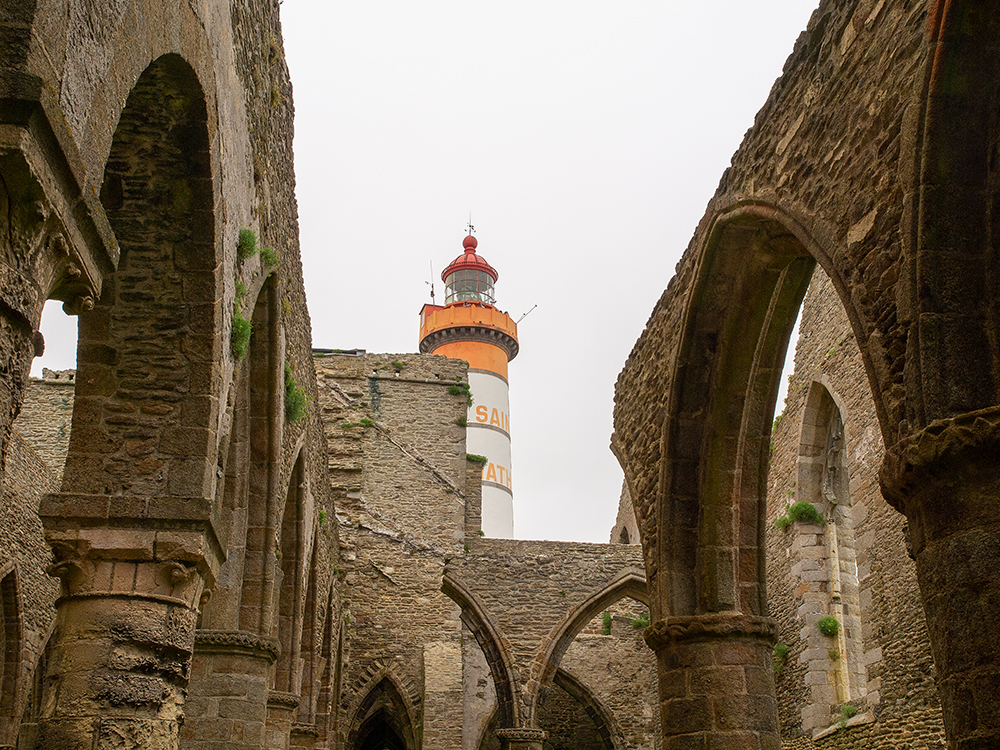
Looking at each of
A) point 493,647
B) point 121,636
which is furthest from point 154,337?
point 493,647

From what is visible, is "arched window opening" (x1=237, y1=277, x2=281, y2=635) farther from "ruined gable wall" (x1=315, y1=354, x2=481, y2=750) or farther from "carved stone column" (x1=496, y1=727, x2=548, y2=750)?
"carved stone column" (x1=496, y1=727, x2=548, y2=750)

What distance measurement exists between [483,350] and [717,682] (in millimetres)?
27249

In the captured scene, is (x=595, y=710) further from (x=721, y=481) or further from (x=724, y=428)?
(x=724, y=428)

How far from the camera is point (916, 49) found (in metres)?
4.00

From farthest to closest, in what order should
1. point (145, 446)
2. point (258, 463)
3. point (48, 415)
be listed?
point (48, 415), point (258, 463), point (145, 446)

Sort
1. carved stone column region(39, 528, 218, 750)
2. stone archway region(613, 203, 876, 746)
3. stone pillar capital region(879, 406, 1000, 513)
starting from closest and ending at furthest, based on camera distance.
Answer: stone pillar capital region(879, 406, 1000, 513) → carved stone column region(39, 528, 218, 750) → stone archway region(613, 203, 876, 746)

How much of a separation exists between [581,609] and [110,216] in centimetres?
1316

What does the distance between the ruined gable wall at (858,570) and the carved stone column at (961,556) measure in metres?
6.26

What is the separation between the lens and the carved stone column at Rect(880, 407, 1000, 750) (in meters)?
3.22

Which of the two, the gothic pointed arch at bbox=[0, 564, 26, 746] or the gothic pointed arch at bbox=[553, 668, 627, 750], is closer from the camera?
the gothic pointed arch at bbox=[0, 564, 26, 746]

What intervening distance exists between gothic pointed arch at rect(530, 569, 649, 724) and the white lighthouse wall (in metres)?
10.9

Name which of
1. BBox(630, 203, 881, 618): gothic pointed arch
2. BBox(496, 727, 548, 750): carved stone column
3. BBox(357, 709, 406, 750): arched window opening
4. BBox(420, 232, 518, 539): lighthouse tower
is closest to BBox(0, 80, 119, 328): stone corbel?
BBox(630, 203, 881, 618): gothic pointed arch

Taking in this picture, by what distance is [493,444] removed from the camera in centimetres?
2973

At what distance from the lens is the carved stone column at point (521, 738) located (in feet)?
50.2
